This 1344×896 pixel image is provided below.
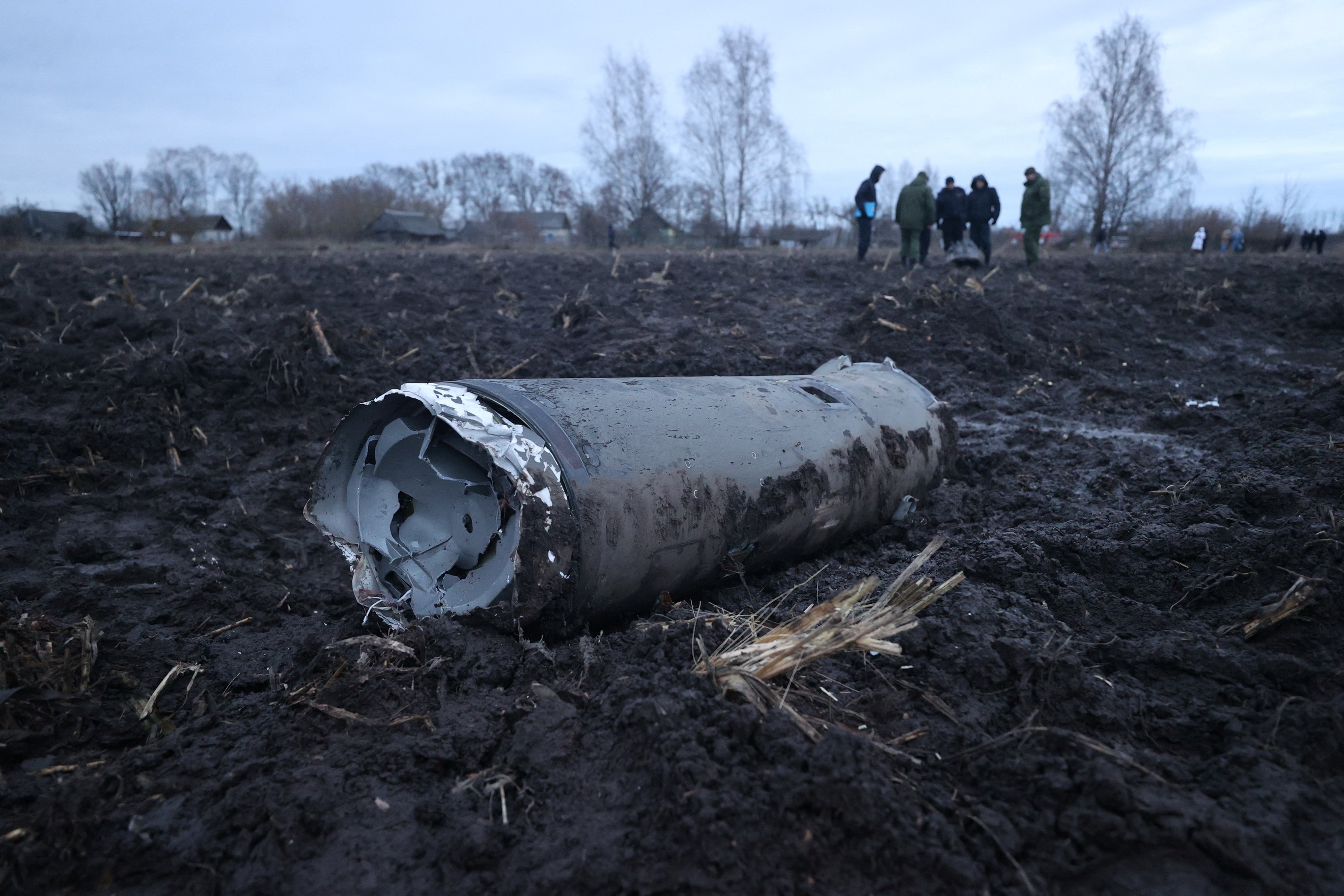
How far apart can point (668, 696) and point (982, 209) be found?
12.1 m

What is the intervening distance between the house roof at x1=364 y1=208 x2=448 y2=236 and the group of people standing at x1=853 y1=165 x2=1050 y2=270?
112 ft

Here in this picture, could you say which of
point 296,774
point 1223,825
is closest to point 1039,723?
point 1223,825

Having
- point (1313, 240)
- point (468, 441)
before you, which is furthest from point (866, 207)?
point (1313, 240)

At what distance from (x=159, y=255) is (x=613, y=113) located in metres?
23.4

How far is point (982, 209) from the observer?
1198 cm

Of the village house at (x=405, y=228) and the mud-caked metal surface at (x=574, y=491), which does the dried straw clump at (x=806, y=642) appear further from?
the village house at (x=405, y=228)

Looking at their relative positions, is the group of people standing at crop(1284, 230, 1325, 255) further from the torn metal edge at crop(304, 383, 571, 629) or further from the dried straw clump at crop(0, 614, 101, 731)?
the dried straw clump at crop(0, 614, 101, 731)

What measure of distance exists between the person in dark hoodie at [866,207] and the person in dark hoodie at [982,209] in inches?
58.6

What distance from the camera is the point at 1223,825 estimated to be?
1.54m

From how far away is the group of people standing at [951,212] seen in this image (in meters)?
11.8

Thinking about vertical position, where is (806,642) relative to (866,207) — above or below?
below

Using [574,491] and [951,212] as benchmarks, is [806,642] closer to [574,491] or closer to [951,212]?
[574,491]

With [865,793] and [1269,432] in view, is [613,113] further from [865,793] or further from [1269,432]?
[865,793]

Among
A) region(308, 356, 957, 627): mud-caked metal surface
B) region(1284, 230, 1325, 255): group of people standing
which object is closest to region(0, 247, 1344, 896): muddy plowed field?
region(308, 356, 957, 627): mud-caked metal surface
